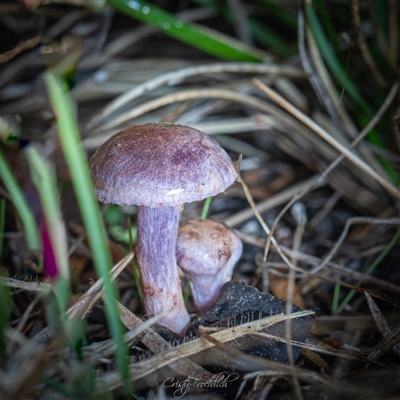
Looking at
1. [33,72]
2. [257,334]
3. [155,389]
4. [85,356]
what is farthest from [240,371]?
[33,72]

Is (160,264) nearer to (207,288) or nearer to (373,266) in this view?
(207,288)

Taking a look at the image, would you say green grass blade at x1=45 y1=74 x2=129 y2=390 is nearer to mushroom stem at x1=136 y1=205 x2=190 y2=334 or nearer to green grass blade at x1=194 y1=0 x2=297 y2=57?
mushroom stem at x1=136 y1=205 x2=190 y2=334

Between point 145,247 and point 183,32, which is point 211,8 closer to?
point 183,32

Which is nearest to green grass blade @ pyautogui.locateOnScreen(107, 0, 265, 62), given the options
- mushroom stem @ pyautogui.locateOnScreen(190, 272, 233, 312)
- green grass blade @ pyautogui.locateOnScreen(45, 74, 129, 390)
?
mushroom stem @ pyautogui.locateOnScreen(190, 272, 233, 312)

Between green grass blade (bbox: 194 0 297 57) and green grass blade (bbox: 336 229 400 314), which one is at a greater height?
green grass blade (bbox: 194 0 297 57)

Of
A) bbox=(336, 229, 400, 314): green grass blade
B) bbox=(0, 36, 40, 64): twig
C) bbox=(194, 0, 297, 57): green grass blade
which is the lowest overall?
bbox=(336, 229, 400, 314): green grass blade

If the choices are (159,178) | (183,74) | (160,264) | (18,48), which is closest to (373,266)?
(160,264)

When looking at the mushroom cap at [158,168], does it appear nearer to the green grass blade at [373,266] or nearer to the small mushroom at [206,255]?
the small mushroom at [206,255]
